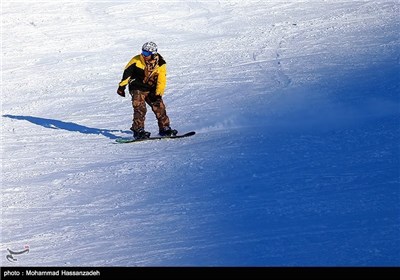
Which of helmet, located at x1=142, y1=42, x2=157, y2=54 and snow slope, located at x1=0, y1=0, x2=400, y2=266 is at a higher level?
helmet, located at x1=142, y1=42, x2=157, y2=54

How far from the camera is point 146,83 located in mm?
11898

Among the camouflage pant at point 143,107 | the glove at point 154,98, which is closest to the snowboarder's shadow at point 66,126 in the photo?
the camouflage pant at point 143,107

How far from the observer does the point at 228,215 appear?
8.13 m

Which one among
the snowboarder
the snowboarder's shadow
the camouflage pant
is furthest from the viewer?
the snowboarder's shadow

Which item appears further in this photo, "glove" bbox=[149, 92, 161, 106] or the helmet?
"glove" bbox=[149, 92, 161, 106]

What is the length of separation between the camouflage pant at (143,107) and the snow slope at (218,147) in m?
0.39

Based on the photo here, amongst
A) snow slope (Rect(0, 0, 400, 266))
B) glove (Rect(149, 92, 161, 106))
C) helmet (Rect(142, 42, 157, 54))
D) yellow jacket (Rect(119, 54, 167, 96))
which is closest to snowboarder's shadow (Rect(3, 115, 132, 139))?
snow slope (Rect(0, 0, 400, 266))

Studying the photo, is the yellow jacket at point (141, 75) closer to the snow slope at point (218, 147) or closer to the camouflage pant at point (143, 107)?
the camouflage pant at point (143, 107)

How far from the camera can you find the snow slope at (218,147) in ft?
24.5

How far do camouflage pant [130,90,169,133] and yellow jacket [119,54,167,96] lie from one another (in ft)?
0.47

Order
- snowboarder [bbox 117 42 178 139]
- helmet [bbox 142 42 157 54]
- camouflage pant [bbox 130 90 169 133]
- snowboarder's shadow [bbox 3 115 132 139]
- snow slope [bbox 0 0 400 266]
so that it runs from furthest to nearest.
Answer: snowboarder's shadow [bbox 3 115 132 139] → camouflage pant [bbox 130 90 169 133] → snowboarder [bbox 117 42 178 139] → helmet [bbox 142 42 157 54] → snow slope [bbox 0 0 400 266]

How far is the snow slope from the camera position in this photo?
7465 millimetres

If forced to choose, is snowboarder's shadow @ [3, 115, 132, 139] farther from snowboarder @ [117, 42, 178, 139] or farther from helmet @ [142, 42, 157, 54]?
helmet @ [142, 42, 157, 54]
